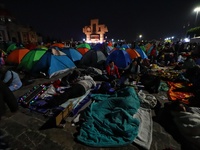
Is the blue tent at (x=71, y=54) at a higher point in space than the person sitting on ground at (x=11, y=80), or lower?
higher

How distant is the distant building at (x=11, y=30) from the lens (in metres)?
30.0

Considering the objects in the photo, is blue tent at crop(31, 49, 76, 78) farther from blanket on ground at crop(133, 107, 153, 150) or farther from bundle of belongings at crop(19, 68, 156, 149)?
blanket on ground at crop(133, 107, 153, 150)

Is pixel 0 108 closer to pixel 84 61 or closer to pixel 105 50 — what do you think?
pixel 84 61

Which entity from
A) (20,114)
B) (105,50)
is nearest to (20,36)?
(105,50)

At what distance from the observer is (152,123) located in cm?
351

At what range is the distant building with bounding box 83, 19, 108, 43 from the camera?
50281 mm

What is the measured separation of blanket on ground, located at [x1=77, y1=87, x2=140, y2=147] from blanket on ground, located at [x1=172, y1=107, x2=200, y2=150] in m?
1.15

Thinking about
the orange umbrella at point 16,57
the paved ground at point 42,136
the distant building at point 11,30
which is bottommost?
the paved ground at point 42,136

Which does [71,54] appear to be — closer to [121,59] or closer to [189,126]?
[121,59]

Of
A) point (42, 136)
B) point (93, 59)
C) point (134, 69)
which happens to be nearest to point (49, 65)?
point (93, 59)

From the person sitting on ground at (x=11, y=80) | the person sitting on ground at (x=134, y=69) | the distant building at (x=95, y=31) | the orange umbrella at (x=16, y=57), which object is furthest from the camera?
the distant building at (x=95, y=31)

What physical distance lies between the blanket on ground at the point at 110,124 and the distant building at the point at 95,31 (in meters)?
49.1

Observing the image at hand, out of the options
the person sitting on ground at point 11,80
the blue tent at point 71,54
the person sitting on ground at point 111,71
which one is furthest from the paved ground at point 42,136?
the blue tent at point 71,54

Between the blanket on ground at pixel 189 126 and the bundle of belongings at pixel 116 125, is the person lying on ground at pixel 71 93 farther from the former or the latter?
the blanket on ground at pixel 189 126
